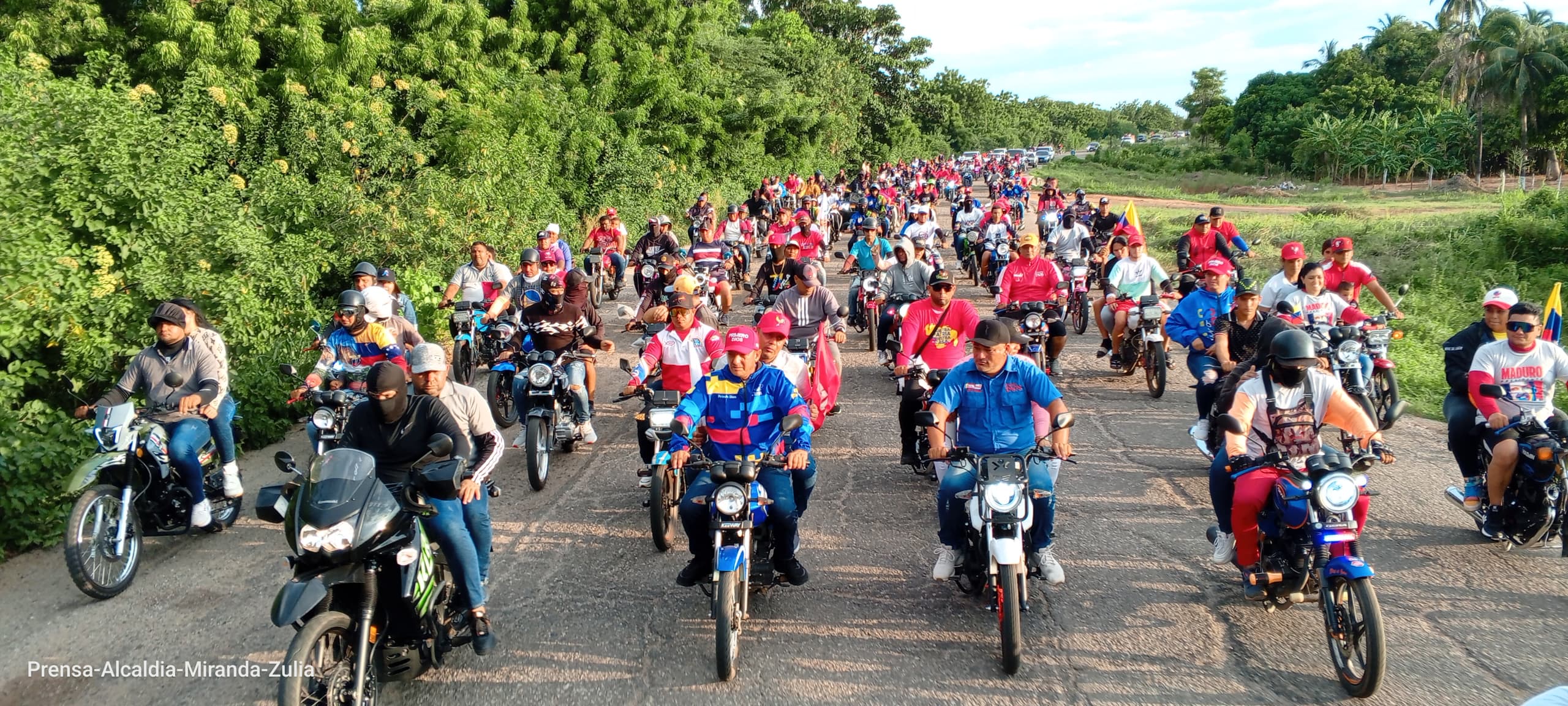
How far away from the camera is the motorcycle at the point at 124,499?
6020mm

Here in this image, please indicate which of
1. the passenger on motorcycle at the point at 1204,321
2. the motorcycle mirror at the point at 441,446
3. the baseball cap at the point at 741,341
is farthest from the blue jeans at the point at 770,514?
the passenger on motorcycle at the point at 1204,321

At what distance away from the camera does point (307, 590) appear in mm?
4051

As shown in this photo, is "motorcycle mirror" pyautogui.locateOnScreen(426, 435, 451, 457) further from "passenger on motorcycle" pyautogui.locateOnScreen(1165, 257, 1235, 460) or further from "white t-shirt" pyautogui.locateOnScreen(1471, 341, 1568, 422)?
"white t-shirt" pyautogui.locateOnScreen(1471, 341, 1568, 422)

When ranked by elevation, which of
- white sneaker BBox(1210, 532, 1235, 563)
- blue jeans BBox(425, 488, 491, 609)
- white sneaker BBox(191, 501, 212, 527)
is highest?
blue jeans BBox(425, 488, 491, 609)

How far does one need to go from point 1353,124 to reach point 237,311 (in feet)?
183

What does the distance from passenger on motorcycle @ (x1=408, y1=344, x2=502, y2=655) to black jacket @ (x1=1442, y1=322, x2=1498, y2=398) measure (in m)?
6.38

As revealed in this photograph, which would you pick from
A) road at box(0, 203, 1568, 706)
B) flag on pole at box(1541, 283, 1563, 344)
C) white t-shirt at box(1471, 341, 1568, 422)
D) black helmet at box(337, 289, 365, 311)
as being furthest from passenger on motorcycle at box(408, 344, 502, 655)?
flag on pole at box(1541, 283, 1563, 344)

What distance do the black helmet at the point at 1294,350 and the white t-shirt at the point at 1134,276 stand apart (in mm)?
6487

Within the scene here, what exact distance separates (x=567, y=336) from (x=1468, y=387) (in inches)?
275

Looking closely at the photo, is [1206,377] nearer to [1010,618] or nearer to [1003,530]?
[1003,530]

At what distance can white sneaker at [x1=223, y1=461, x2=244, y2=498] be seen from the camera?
7.20 meters

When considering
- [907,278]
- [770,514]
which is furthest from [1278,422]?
[907,278]

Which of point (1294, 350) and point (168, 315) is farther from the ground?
point (168, 315)

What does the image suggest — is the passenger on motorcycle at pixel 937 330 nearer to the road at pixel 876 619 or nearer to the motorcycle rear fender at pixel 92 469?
the road at pixel 876 619
